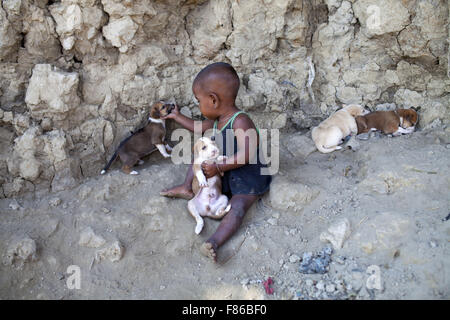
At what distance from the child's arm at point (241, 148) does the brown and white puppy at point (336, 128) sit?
0.91 meters

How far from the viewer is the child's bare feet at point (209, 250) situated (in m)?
2.82

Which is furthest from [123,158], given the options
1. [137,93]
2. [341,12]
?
[341,12]

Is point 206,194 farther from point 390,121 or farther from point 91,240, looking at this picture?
point 390,121

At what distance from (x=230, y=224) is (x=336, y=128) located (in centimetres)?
161

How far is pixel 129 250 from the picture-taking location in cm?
300

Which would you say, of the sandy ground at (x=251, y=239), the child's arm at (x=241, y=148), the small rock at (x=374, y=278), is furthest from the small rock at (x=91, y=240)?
the small rock at (x=374, y=278)

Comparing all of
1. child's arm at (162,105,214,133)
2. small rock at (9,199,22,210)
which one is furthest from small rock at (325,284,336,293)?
small rock at (9,199,22,210)

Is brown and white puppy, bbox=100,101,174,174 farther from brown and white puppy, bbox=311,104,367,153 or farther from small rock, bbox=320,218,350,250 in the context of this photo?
small rock, bbox=320,218,350,250

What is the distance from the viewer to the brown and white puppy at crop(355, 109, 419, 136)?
13.0ft

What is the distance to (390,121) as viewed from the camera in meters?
4.07

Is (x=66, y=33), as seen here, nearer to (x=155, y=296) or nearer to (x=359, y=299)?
(x=155, y=296)

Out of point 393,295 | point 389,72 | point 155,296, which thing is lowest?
point 155,296

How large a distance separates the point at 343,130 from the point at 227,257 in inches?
75.8

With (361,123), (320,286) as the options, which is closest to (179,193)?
(320,286)
